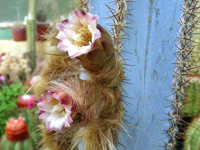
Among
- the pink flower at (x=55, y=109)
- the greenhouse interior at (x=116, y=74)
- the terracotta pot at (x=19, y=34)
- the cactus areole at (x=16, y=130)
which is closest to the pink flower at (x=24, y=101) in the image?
the cactus areole at (x=16, y=130)

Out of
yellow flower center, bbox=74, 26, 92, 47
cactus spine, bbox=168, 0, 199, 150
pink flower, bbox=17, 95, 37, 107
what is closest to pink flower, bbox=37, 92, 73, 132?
yellow flower center, bbox=74, 26, 92, 47

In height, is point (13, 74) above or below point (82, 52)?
below

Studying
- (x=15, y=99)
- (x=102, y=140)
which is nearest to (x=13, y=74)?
(x=15, y=99)

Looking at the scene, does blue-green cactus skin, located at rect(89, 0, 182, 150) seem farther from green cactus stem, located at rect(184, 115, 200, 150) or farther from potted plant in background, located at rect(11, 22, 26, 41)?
potted plant in background, located at rect(11, 22, 26, 41)

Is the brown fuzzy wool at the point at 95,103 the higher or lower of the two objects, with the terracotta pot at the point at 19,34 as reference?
lower

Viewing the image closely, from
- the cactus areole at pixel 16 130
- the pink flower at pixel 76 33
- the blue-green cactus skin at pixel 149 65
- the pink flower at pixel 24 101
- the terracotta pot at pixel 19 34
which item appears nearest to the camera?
the pink flower at pixel 76 33

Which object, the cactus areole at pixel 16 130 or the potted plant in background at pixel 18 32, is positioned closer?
the cactus areole at pixel 16 130

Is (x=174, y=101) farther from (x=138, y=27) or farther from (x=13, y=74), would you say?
(x=13, y=74)

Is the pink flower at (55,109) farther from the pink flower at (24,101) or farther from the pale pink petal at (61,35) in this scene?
the pink flower at (24,101)
